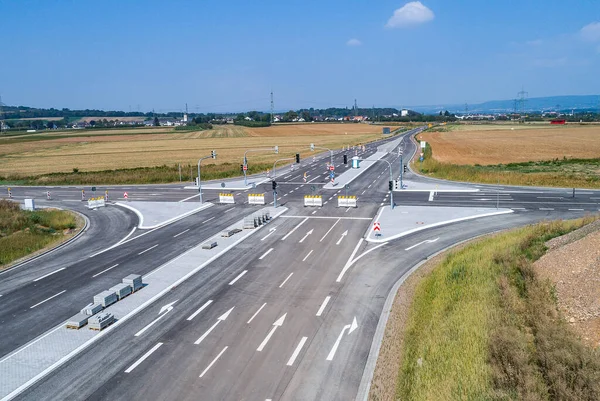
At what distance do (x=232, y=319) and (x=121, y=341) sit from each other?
544 centimetres

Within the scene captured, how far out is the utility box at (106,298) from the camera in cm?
2466

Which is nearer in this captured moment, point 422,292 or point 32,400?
point 32,400

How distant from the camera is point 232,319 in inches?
917

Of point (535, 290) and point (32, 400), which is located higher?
point (535, 290)

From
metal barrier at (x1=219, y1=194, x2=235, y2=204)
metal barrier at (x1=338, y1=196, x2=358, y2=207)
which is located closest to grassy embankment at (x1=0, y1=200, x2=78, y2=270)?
metal barrier at (x1=219, y1=194, x2=235, y2=204)

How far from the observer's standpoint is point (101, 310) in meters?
24.5

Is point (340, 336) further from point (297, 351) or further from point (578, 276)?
point (578, 276)

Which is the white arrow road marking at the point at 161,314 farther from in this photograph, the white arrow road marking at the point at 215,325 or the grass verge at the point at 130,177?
the grass verge at the point at 130,177

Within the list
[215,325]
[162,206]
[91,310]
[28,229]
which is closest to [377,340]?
[215,325]

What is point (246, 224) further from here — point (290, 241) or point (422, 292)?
point (422, 292)

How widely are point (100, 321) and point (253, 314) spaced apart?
767cm

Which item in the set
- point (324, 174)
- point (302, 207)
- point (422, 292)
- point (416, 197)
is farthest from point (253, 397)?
point (324, 174)

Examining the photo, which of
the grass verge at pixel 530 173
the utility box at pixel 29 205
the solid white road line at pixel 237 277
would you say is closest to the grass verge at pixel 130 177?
the utility box at pixel 29 205

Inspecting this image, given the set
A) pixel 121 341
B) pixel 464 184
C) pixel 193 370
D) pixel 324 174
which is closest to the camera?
pixel 193 370
